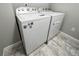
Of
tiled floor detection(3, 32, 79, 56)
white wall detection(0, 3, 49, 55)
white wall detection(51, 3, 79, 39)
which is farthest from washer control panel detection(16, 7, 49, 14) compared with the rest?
tiled floor detection(3, 32, 79, 56)

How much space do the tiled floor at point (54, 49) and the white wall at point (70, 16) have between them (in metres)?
0.23

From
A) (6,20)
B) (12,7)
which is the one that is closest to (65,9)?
(12,7)

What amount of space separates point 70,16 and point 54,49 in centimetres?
98

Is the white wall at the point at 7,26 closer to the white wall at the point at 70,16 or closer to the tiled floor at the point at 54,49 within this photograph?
the tiled floor at the point at 54,49

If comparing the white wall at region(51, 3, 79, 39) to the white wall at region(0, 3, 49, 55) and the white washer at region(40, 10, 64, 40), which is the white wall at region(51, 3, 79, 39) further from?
the white wall at region(0, 3, 49, 55)

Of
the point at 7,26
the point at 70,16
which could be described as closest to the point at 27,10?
the point at 7,26

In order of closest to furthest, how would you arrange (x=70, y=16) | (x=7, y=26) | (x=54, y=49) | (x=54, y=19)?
(x=7, y=26)
(x=54, y=19)
(x=54, y=49)
(x=70, y=16)

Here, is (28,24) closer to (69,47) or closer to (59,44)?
(59,44)

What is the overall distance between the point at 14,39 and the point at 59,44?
120cm

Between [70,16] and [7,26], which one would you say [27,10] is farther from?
[70,16]

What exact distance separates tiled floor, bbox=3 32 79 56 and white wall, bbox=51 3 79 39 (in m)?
0.23

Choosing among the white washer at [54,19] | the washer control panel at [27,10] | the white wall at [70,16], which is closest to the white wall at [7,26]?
the washer control panel at [27,10]

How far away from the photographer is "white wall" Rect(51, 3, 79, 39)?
1.51 meters

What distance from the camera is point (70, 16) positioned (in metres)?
1.64
